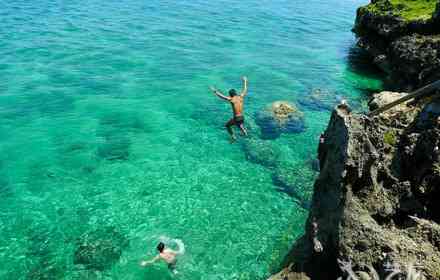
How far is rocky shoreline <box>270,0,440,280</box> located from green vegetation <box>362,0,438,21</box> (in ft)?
62.3

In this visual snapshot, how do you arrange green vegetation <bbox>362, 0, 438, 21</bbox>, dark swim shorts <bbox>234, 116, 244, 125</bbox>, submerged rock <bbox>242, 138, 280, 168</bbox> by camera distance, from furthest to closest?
green vegetation <bbox>362, 0, 438, 21</bbox>, submerged rock <bbox>242, 138, 280, 168</bbox>, dark swim shorts <bbox>234, 116, 244, 125</bbox>

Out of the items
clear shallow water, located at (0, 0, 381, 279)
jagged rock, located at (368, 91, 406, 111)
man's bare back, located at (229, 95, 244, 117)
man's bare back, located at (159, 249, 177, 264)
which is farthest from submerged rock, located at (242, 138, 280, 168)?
man's bare back, located at (159, 249, 177, 264)

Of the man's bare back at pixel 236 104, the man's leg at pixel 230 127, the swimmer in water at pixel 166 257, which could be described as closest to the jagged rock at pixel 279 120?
the man's leg at pixel 230 127

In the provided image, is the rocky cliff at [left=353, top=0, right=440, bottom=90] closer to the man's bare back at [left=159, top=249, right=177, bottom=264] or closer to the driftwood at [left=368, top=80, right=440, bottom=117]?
the driftwood at [left=368, top=80, right=440, bottom=117]

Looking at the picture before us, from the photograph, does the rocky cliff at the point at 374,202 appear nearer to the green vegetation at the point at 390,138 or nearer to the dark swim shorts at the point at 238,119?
the green vegetation at the point at 390,138

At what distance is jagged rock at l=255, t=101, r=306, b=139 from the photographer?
22.5m

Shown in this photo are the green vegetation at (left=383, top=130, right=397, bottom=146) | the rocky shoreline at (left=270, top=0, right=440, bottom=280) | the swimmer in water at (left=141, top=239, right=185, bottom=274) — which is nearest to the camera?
the rocky shoreline at (left=270, top=0, right=440, bottom=280)

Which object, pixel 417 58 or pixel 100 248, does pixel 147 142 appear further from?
pixel 417 58

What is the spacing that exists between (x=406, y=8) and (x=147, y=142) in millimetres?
22951

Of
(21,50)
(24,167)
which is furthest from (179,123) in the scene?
(21,50)

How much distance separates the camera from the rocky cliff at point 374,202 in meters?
8.95

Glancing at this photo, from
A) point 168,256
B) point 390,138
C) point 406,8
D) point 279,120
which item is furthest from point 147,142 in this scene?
point 406,8

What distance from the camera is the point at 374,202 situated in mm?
10344

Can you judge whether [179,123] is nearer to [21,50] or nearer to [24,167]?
[24,167]
